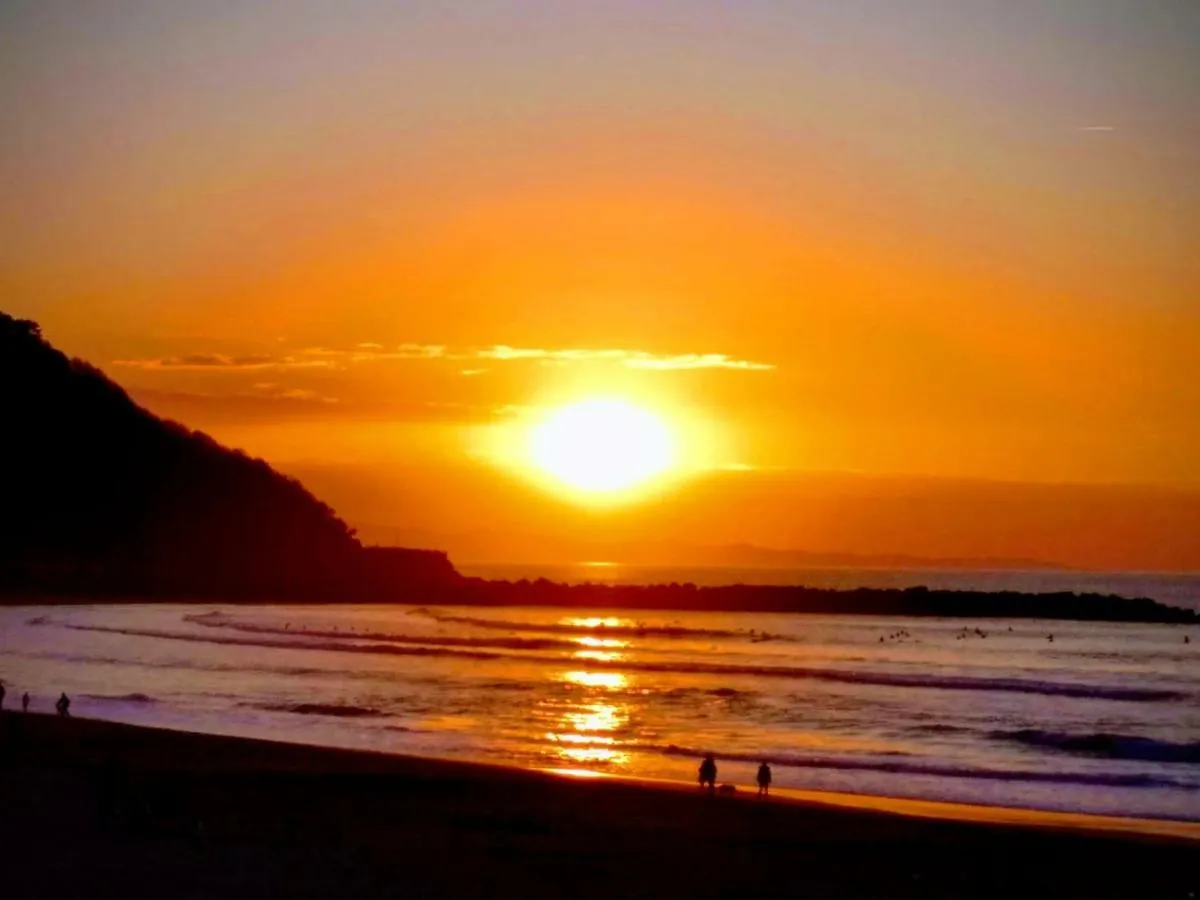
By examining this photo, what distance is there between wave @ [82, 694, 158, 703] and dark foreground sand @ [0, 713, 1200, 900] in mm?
11612

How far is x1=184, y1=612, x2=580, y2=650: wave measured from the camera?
206ft

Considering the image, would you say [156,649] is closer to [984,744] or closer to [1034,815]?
[984,744]

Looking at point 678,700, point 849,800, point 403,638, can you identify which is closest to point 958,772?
point 849,800

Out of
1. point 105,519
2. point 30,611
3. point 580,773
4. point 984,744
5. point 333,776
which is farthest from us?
point 105,519

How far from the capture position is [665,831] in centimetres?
1731

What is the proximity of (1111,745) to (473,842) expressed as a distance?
19.9m

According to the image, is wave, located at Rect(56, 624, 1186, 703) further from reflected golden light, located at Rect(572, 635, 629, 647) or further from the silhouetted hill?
the silhouetted hill

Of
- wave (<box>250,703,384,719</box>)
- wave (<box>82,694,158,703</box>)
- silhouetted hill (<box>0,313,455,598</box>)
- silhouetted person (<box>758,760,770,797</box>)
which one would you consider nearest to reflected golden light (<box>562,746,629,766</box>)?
silhouetted person (<box>758,760,770,797</box>)

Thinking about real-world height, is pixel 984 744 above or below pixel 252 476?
below

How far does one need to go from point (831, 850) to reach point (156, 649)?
37.8 meters

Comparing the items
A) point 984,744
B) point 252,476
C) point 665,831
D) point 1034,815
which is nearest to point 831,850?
point 665,831

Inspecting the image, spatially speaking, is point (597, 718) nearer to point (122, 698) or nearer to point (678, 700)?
point (678, 700)

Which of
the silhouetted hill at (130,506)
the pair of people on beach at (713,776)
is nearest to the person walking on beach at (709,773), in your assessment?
the pair of people on beach at (713,776)

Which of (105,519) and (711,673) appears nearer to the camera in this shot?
(711,673)
